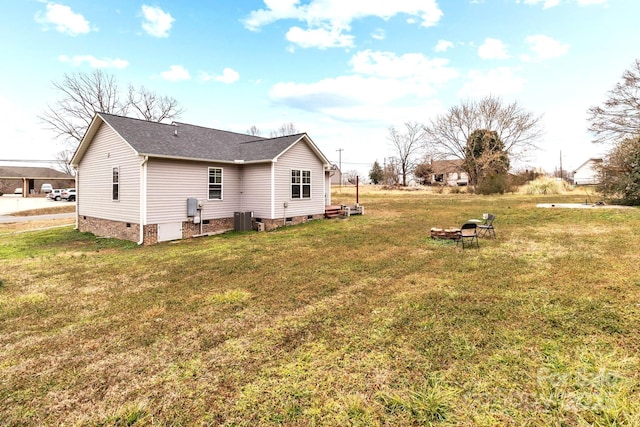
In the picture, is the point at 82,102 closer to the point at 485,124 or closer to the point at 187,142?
the point at 187,142

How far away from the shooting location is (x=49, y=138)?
30.3 metres

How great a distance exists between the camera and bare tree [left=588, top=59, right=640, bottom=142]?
72.9 feet

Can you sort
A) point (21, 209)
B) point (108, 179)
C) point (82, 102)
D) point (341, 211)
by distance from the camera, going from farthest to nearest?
1. point (82, 102)
2. point (21, 209)
3. point (341, 211)
4. point (108, 179)

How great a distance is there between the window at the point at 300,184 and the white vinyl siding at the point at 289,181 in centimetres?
16

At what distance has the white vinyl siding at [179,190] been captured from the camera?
11328 millimetres

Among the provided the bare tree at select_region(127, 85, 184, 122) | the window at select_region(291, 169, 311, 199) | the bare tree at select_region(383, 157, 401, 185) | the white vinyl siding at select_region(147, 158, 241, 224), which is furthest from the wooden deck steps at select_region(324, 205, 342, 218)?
the bare tree at select_region(383, 157, 401, 185)

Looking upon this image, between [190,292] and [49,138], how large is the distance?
36324mm

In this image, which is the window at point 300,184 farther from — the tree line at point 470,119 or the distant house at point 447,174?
the distant house at point 447,174

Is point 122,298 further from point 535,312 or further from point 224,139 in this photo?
point 224,139

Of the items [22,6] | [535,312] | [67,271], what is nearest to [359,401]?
[535,312]

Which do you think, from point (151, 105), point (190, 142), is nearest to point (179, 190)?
point (190, 142)

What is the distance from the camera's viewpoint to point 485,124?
1455 inches

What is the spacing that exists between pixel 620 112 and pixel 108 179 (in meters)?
34.7

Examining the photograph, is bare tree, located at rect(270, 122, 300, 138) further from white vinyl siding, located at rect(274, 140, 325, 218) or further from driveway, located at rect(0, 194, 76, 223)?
white vinyl siding, located at rect(274, 140, 325, 218)
